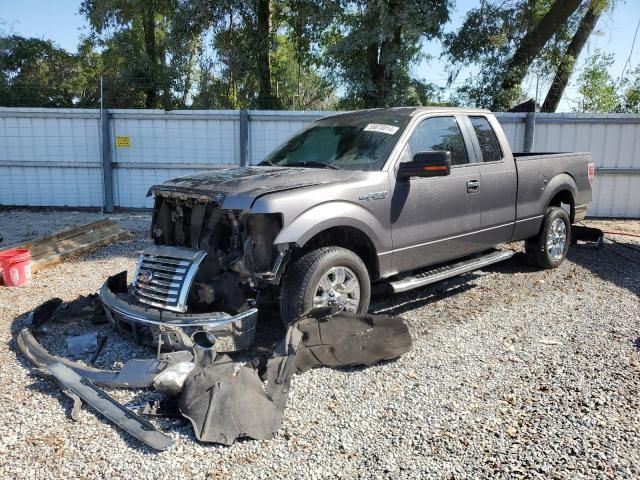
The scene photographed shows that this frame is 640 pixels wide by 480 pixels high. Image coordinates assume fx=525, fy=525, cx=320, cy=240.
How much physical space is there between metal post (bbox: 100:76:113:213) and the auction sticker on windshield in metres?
8.33

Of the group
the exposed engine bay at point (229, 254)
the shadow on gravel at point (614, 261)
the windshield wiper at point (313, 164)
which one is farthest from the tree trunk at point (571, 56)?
the exposed engine bay at point (229, 254)

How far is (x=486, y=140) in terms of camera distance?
19.1 feet

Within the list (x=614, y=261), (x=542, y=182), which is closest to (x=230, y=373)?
(x=542, y=182)

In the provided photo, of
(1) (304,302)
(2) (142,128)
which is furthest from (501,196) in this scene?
(2) (142,128)

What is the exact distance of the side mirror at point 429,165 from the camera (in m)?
4.41

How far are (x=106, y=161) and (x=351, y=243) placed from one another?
8.74 m

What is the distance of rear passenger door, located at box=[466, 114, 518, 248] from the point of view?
221 inches

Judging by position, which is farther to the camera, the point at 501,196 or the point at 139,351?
the point at 501,196

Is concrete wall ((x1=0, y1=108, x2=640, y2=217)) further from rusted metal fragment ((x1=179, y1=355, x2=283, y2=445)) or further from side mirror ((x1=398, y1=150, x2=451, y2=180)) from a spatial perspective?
rusted metal fragment ((x1=179, y1=355, x2=283, y2=445))

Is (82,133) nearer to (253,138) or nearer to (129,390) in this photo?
(253,138)

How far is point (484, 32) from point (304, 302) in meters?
13.1

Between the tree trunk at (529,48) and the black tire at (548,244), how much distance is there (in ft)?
27.9

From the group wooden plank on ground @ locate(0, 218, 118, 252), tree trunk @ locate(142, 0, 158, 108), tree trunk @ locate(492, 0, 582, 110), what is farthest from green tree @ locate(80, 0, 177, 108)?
tree trunk @ locate(492, 0, 582, 110)

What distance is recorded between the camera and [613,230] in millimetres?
9898
